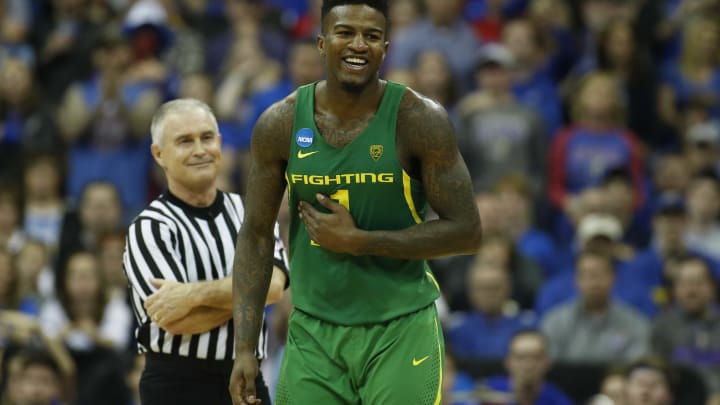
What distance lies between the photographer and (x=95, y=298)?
33.0ft

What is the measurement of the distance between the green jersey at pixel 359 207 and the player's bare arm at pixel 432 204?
6 centimetres

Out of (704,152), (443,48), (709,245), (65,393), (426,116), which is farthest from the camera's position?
(443,48)

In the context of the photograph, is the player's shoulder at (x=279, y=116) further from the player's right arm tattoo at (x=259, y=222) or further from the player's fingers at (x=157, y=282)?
the player's fingers at (x=157, y=282)

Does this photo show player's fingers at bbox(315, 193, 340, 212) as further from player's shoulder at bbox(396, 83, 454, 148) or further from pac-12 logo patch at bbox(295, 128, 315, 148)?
player's shoulder at bbox(396, 83, 454, 148)

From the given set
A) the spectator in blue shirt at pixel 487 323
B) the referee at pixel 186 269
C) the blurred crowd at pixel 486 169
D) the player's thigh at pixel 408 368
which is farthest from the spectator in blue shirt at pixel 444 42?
the player's thigh at pixel 408 368

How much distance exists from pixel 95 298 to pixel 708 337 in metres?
4.66

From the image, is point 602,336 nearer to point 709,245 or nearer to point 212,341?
point 709,245

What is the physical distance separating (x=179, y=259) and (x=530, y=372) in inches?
151

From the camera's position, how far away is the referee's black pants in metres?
5.65

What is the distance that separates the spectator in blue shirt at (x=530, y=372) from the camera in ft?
29.1

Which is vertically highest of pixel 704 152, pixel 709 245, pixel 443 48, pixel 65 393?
pixel 443 48

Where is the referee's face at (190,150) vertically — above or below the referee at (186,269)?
above

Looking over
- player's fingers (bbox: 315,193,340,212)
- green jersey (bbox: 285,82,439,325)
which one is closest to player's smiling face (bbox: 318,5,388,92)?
green jersey (bbox: 285,82,439,325)

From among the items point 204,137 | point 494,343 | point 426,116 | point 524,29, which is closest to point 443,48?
point 524,29
